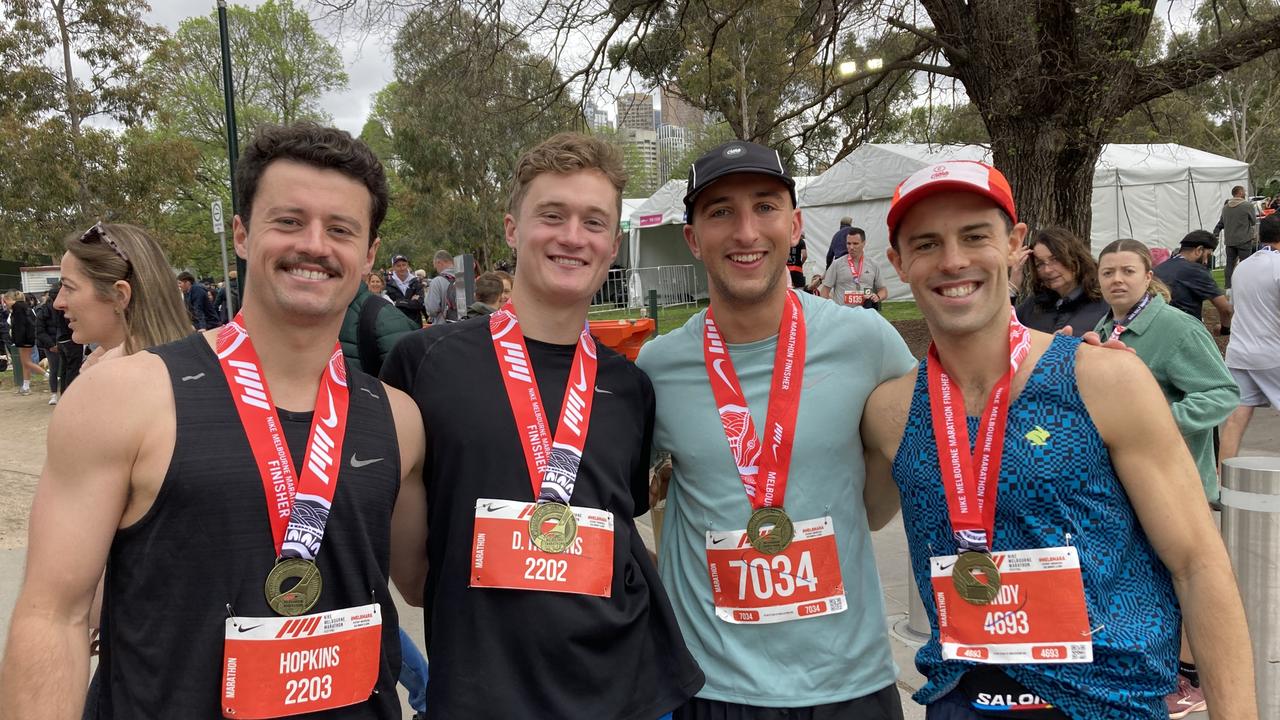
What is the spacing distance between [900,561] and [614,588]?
154 inches

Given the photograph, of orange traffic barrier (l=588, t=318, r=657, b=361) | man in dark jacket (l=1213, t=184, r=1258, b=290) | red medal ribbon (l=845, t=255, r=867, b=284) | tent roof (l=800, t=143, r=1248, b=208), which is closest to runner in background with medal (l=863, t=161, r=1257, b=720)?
orange traffic barrier (l=588, t=318, r=657, b=361)

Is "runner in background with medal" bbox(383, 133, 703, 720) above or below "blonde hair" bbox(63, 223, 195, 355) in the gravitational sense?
below

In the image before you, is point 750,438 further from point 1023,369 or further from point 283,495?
point 283,495

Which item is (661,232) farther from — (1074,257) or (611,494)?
(611,494)

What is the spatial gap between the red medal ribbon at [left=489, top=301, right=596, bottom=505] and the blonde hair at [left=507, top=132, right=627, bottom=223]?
42 centimetres

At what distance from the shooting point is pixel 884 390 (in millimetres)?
2264

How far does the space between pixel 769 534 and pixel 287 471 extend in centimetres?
119

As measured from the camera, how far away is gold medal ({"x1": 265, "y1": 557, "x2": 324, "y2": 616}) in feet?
5.72

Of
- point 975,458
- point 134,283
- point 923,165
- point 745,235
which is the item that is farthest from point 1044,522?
point 923,165

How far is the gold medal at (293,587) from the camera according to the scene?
1.74 m

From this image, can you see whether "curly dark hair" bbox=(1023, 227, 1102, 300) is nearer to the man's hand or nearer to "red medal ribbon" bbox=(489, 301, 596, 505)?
the man's hand

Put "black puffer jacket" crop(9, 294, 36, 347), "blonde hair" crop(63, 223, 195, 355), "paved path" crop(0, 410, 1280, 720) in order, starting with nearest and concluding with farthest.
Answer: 1. "blonde hair" crop(63, 223, 195, 355)
2. "paved path" crop(0, 410, 1280, 720)
3. "black puffer jacket" crop(9, 294, 36, 347)

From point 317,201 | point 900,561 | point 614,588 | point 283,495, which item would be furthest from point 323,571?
point 900,561

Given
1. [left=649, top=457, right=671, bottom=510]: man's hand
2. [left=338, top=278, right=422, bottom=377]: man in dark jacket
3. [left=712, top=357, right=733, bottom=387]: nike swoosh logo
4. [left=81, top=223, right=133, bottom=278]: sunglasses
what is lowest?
[left=649, top=457, right=671, bottom=510]: man's hand
